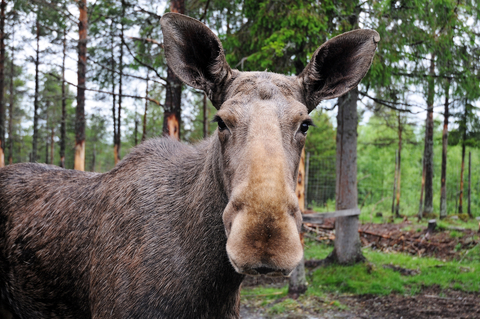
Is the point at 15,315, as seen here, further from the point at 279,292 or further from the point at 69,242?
the point at 279,292

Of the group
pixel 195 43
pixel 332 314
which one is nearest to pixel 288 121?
pixel 195 43

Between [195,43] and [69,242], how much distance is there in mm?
2014

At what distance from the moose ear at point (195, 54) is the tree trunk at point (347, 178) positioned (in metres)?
6.93

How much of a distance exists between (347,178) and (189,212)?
7.17m

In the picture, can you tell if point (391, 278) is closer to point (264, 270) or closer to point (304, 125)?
point (304, 125)

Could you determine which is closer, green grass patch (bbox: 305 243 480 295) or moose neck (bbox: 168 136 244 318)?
moose neck (bbox: 168 136 244 318)

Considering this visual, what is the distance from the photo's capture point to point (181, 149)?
346 centimetres

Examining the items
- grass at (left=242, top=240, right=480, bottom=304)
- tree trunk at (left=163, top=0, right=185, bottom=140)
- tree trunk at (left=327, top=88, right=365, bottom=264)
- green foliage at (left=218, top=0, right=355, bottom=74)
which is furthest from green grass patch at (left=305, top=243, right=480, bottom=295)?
green foliage at (left=218, top=0, right=355, bottom=74)

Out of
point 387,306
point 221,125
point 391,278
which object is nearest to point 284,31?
point 221,125

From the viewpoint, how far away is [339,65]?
2844 millimetres

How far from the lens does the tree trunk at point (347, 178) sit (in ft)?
30.0

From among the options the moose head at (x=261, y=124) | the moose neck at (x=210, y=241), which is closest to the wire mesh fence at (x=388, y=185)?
the moose head at (x=261, y=124)

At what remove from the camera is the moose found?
1877 millimetres

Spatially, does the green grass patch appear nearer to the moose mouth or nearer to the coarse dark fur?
the coarse dark fur
